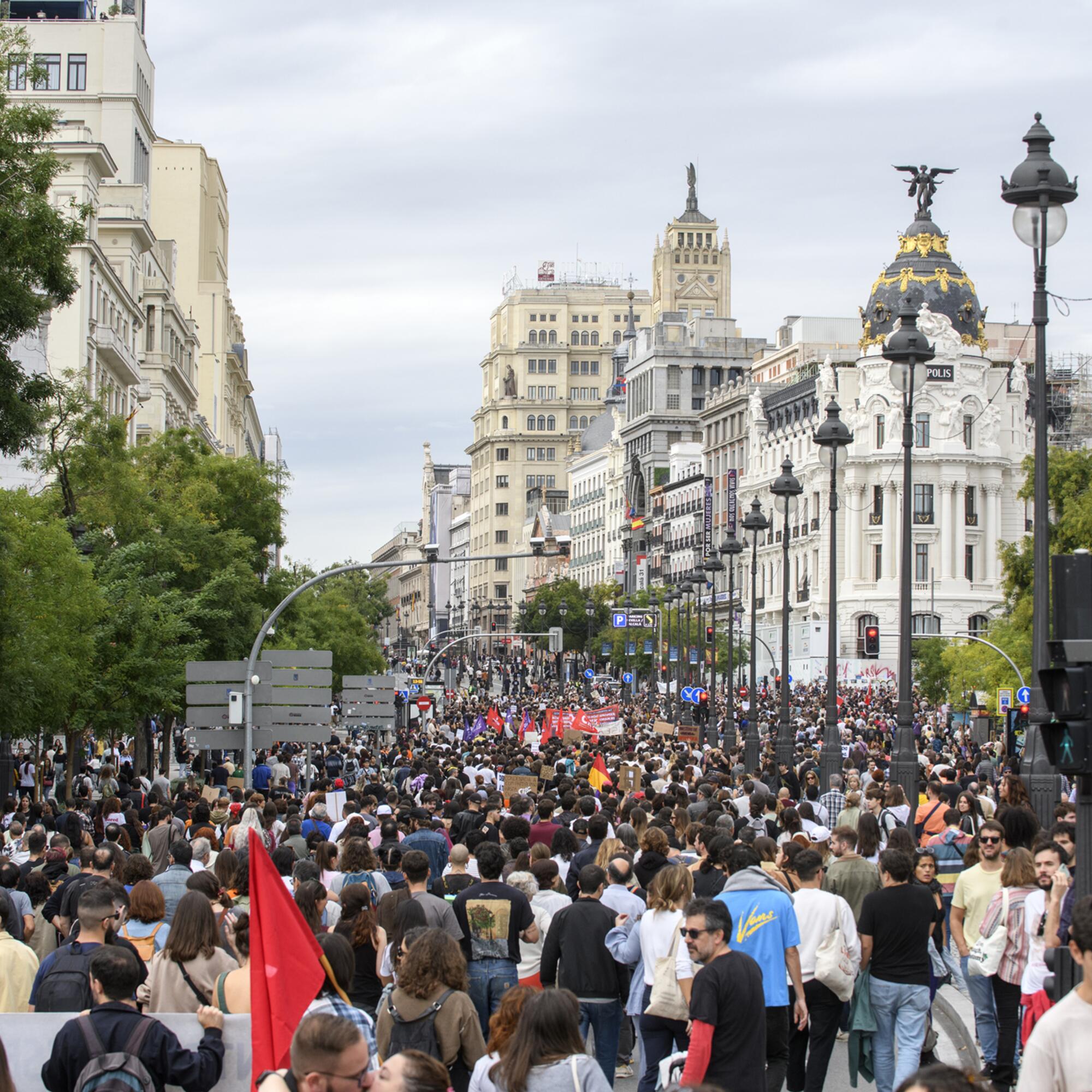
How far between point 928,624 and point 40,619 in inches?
3241

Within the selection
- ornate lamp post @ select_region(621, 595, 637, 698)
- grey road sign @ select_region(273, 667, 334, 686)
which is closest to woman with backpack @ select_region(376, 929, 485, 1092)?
grey road sign @ select_region(273, 667, 334, 686)

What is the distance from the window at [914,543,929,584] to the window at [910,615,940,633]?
2.29m

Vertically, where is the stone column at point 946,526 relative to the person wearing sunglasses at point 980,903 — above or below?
above

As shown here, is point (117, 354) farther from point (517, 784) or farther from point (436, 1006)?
point (436, 1006)

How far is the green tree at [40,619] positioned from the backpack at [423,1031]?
17675 millimetres

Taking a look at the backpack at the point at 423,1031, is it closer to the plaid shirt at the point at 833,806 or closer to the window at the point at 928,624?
the plaid shirt at the point at 833,806

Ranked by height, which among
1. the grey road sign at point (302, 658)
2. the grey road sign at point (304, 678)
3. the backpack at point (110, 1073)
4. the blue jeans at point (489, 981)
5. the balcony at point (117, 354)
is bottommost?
the blue jeans at point (489, 981)

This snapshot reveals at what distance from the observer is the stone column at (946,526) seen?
352 ft

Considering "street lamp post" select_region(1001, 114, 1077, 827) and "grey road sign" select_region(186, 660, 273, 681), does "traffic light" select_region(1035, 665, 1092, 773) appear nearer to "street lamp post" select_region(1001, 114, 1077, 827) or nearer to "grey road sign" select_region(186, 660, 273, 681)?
"street lamp post" select_region(1001, 114, 1077, 827)

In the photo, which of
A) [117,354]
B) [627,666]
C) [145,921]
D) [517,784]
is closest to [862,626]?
[627,666]

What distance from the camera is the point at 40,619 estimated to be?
29000mm

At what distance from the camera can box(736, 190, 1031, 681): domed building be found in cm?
10644

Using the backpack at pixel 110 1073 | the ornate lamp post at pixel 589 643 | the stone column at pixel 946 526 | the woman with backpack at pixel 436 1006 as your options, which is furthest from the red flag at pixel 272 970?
the stone column at pixel 946 526

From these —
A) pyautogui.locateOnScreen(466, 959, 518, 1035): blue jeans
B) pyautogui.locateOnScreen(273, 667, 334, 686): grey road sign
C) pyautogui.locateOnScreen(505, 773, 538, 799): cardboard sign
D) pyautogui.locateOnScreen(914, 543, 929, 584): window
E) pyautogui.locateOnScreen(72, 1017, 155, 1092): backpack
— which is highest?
pyautogui.locateOnScreen(914, 543, 929, 584): window
